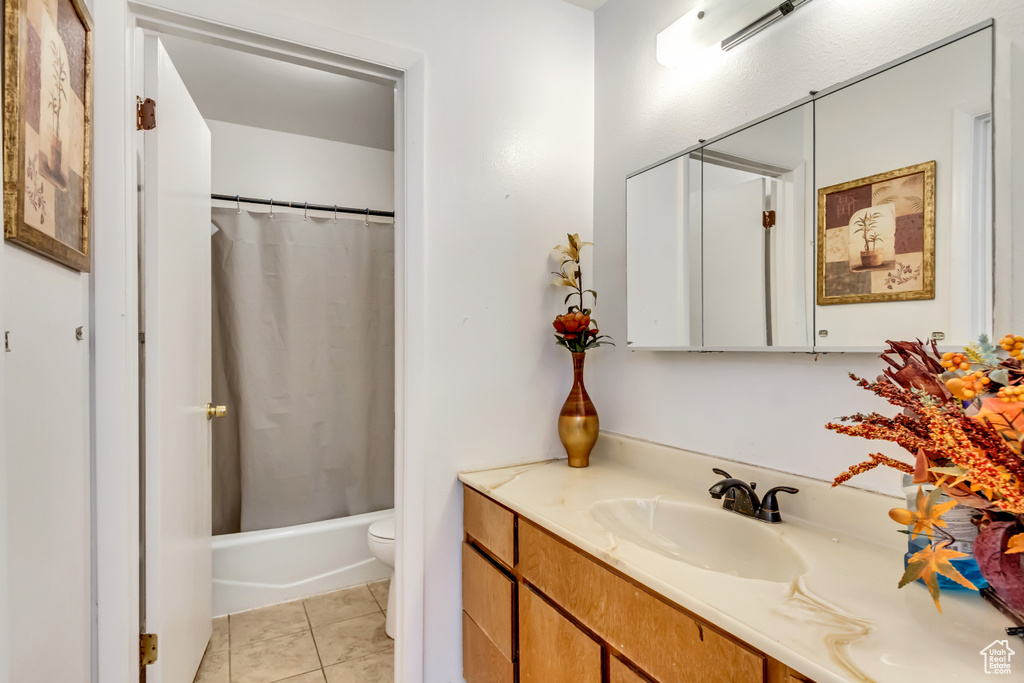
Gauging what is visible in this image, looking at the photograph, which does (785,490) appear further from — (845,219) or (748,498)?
(845,219)

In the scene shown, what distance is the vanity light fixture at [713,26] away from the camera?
123cm

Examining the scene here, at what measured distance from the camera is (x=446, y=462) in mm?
1582

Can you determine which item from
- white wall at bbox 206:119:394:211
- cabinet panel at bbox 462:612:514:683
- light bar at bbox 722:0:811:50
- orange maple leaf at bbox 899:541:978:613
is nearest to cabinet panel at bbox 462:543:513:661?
cabinet panel at bbox 462:612:514:683

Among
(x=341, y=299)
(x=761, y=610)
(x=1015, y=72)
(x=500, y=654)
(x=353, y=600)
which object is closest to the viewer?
(x=761, y=610)

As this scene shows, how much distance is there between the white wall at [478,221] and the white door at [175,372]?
51cm

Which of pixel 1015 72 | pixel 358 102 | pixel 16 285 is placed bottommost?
pixel 16 285

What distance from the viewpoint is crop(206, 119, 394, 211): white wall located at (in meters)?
2.61

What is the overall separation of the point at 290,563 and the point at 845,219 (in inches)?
101

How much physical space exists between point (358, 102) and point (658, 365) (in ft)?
6.16

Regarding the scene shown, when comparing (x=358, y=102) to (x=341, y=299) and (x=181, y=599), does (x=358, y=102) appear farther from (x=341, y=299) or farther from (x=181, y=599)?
(x=181, y=599)

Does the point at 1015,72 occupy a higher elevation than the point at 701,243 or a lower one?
higher

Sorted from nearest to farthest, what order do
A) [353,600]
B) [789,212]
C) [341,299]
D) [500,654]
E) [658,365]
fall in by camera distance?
[789,212], [500,654], [658,365], [353,600], [341,299]

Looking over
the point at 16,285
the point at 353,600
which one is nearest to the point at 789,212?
the point at 16,285

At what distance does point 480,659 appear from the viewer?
4.80ft
